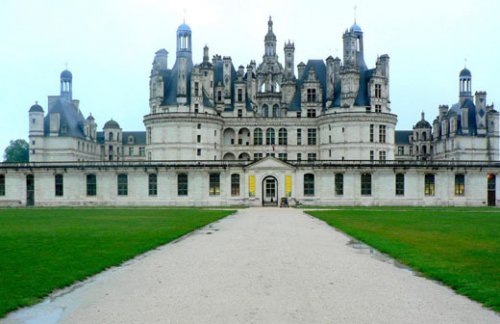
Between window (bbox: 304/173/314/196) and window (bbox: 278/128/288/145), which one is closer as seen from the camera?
window (bbox: 304/173/314/196)

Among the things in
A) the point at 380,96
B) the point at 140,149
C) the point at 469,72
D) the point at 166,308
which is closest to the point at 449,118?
the point at 469,72

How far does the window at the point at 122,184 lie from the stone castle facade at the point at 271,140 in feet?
0.44

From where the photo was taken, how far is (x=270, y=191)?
7044 centimetres

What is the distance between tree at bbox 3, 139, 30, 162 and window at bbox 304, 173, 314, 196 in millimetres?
73160

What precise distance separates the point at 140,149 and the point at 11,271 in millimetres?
108575

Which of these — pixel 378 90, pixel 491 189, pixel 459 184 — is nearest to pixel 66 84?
pixel 378 90

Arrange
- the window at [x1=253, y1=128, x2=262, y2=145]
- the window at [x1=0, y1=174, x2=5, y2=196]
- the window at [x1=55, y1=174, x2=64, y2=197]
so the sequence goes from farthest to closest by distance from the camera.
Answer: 1. the window at [x1=253, y1=128, x2=262, y2=145]
2. the window at [x1=0, y1=174, x2=5, y2=196]
3. the window at [x1=55, y1=174, x2=64, y2=197]

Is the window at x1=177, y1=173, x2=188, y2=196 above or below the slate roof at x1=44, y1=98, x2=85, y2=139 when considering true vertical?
below

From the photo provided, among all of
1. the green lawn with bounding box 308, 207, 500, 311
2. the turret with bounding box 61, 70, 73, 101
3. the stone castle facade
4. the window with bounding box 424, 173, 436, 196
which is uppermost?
the turret with bounding box 61, 70, 73, 101

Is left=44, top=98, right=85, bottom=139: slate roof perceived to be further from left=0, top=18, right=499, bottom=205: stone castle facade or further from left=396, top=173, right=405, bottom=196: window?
left=396, top=173, right=405, bottom=196: window

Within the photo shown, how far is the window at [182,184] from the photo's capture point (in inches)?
2712

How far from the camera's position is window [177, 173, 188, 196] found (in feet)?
226

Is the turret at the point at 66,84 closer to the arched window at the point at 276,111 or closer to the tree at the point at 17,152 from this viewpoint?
the tree at the point at 17,152

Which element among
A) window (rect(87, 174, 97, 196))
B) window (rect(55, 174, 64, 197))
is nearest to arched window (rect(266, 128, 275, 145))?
window (rect(87, 174, 97, 196))
